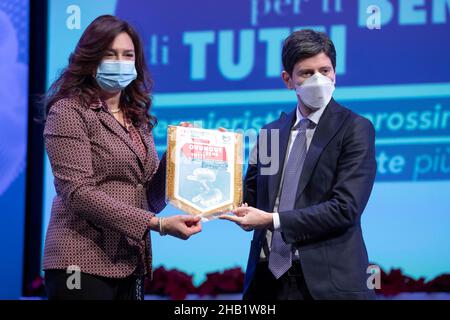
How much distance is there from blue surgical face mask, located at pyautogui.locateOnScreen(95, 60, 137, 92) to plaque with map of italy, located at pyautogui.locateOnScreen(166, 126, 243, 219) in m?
0.26

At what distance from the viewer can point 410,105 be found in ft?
13.5

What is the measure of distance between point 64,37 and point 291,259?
102 inches

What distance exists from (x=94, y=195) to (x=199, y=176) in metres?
0.33

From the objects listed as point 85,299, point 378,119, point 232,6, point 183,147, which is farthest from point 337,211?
point 232,6

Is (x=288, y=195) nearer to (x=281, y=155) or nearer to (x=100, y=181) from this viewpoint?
(x=281, y=155)

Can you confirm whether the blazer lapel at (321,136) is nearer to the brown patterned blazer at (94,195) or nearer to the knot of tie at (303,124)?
the knot of tie at (303,124)

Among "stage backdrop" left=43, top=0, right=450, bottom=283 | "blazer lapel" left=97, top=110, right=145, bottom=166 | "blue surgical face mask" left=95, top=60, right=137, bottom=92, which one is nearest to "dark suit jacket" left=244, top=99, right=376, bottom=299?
"blazer lapel" left=97, top=110, right=145, bottom=166

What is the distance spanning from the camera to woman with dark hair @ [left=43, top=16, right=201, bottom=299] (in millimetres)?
2324

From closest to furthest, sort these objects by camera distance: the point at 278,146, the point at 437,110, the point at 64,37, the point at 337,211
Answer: the point at 337,211, the point at 278,146, the point at 437,110, the point at 64,37

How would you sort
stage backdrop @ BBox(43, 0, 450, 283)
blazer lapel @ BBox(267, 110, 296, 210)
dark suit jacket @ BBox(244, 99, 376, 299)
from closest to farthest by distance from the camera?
dark suit jacket @ BBox(244, 99, 376, 299), blazer lapel @ BBox(267, 110, 296, 210), stage backdrop @ BBox(43, 0, 450, 283)

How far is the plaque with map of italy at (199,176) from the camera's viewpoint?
2352mm

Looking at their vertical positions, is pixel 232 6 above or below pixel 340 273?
above

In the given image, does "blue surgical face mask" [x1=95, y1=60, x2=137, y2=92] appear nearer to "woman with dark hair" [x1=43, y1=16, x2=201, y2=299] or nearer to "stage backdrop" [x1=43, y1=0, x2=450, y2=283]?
"woman with dark hair" [x1=43, y1=16, x2=201, y2=299]
